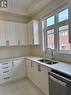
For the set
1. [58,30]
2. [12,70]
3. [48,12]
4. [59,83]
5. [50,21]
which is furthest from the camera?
[12,70]

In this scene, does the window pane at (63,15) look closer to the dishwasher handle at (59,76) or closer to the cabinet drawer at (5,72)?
the dishwasher handle at (59,76)

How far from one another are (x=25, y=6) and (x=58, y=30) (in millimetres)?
1625

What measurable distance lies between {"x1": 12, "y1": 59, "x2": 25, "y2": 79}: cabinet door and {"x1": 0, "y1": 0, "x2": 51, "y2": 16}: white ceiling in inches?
78.1

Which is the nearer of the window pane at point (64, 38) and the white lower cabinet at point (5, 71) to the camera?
the window pane at point (64, 38)

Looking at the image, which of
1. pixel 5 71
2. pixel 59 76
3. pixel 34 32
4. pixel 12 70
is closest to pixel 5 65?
pixel 5 71

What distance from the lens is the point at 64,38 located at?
2.73m

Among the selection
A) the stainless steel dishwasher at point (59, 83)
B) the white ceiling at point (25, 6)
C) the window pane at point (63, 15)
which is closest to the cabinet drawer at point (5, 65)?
the stainless steel dishwasher at point (59, 83)

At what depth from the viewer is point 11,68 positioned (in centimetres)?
343

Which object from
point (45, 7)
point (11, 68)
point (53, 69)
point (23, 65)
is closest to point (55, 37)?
point (45, 7)

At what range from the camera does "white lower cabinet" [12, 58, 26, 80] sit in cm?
350

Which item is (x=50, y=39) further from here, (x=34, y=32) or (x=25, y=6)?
(x=25, y=6)

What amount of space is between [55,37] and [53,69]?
1300 mm

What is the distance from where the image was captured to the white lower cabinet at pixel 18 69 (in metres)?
3.50

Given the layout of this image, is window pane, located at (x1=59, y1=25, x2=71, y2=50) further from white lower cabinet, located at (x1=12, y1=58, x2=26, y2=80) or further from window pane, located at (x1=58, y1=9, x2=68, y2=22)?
white lower cabinet, located at (x1=12, y1=58, x2=26, y2=80)
